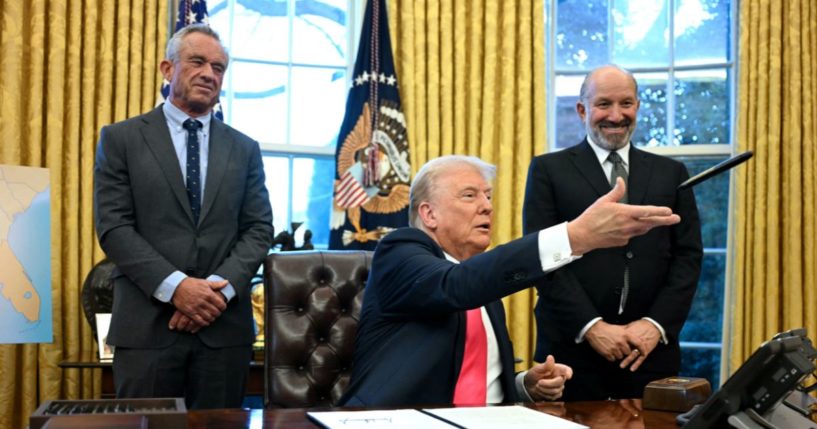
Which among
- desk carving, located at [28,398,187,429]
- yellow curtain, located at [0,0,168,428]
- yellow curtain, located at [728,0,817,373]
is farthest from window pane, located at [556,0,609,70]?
desk carving, located at [28,398,187,429]

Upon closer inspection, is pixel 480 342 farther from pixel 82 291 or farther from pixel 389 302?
pixel 82 291

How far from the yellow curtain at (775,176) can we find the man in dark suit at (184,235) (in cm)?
272

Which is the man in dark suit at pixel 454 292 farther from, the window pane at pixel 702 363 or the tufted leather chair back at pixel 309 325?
the window pane at pixel 702 363

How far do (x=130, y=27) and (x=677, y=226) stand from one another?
267 cm

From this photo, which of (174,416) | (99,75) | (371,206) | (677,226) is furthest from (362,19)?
(174,416)

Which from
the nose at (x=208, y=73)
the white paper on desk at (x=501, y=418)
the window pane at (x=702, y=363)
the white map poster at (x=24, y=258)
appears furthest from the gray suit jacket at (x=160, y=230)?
the window pane at (x=702, y=363)

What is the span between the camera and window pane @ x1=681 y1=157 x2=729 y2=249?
15.6ft

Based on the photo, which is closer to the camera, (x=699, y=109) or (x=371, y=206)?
(x=371, y=206)

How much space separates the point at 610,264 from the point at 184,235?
1.30 meters

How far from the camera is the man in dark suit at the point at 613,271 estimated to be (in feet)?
8.51

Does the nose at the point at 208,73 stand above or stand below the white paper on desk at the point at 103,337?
above

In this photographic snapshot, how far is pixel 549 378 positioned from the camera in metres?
1.94

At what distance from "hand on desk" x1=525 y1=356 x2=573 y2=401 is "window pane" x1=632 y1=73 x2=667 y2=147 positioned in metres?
3.13

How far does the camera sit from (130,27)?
411 centimetres
